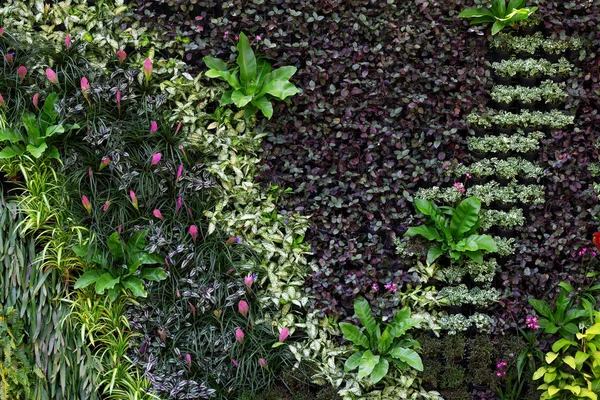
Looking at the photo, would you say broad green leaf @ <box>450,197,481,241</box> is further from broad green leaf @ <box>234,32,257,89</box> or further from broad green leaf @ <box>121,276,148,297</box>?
broad green leaf @ <box>121,276,148,297</box>

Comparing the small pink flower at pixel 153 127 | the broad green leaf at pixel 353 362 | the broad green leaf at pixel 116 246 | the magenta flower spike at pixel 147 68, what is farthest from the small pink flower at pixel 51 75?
the broad green leaf at pixel 353 362

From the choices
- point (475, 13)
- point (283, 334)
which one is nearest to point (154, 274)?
point (283, 334)

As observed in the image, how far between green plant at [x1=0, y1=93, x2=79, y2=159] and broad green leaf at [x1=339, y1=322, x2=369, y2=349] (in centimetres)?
209

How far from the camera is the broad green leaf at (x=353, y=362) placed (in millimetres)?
3787

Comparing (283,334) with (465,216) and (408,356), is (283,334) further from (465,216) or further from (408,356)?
(465,216)

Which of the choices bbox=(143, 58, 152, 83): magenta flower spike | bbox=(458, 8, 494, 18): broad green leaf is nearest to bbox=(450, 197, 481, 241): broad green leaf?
bbox=(458, 8, 494, 18): broad green leaf

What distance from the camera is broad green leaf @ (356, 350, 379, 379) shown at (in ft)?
12.1

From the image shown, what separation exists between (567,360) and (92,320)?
9.42 feet

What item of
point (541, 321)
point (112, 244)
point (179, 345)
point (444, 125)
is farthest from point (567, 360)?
point (112, 244)

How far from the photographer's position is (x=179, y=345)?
3754mm

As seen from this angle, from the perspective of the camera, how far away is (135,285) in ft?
12.1

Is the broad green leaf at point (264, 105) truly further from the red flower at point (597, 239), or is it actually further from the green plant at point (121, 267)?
the red flower at point (597, 239)

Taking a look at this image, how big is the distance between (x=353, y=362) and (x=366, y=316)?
30cm

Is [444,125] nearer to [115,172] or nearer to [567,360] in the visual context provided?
[567,360]
